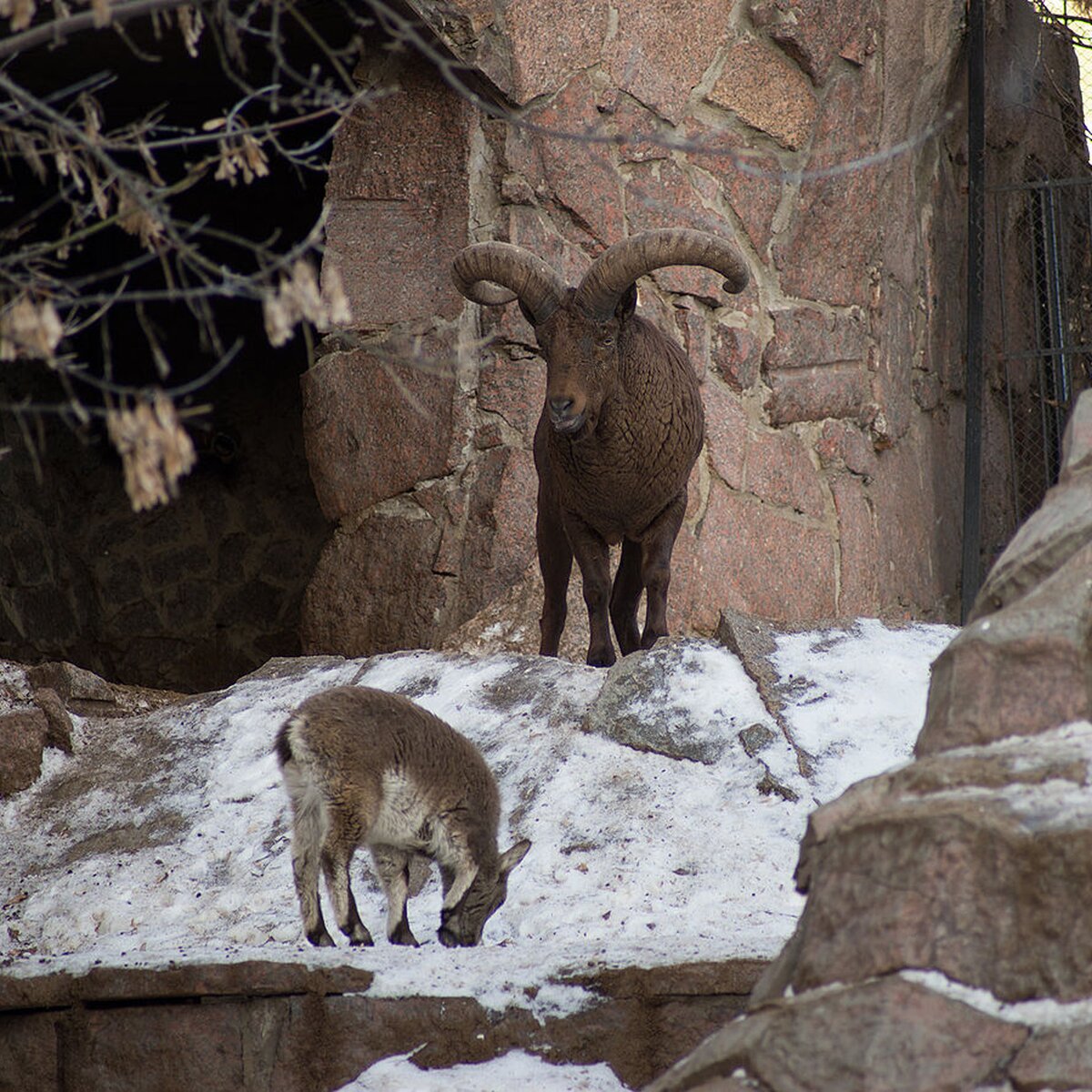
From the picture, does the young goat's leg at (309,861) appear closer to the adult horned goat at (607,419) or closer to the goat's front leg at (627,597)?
the adult horned goat at (607,419)

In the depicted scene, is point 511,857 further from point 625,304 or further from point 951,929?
point 625,304

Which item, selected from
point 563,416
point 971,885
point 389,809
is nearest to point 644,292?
point 563,416

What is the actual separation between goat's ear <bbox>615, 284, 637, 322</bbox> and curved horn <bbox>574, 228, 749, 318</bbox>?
0.09 meters

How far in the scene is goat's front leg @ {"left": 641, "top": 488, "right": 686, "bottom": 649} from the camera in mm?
6535

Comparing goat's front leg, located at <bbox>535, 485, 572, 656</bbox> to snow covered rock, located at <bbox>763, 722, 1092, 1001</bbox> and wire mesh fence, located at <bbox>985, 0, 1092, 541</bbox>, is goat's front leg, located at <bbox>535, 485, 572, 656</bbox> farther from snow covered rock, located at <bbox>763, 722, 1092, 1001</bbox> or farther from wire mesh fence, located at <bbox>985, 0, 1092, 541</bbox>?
snow covered rock, located at <bbox>763, 722, 1092, 1001</bbox>

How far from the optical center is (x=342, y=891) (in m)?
4.37

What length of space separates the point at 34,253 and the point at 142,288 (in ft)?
28.0

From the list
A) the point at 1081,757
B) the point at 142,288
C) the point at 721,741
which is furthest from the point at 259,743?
the point at 142,288

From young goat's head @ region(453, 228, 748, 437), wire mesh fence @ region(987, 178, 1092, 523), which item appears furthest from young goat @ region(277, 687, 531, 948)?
wire mesh fence @ region(987, 178, 1092, 523)

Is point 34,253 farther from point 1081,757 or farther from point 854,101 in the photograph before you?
point 854,101

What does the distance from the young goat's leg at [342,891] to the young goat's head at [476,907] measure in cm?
20

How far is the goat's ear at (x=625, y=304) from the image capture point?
6.26 meters

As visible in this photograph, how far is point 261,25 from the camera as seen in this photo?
808 cm

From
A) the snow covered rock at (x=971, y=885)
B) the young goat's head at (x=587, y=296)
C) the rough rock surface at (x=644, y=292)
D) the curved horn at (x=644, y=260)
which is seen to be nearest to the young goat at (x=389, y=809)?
the young goat's head at (x=587, y=296)
